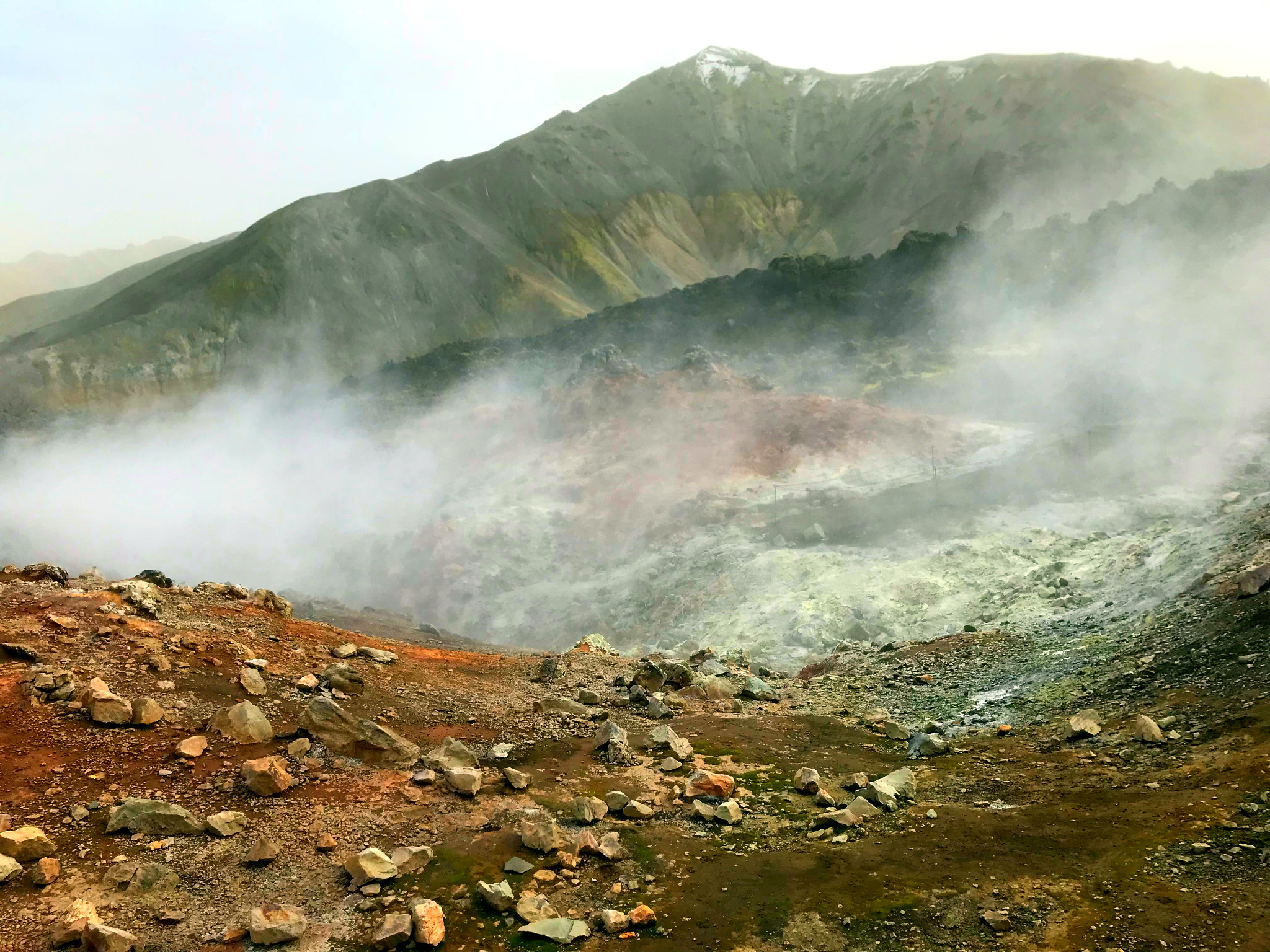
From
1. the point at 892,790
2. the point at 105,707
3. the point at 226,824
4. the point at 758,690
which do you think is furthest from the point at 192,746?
the point at 758,690

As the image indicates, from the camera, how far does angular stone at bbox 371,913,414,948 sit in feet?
20.6

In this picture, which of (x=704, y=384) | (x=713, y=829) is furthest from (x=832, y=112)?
(x=713, y=829)

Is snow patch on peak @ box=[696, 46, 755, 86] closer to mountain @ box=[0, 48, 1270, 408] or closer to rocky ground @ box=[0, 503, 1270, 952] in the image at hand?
mountain @ box=[0, 48, 1270, 408]

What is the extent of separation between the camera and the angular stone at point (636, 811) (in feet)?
27.7

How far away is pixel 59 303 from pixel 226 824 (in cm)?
20293

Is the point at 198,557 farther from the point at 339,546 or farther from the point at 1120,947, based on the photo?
the point at 1120,947

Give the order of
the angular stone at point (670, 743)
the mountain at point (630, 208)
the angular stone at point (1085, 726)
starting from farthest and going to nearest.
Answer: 1. the mountain at point (630, 208)
2. the angular stone at point (670, 743)
3. the angular stone at point (1085, 726)

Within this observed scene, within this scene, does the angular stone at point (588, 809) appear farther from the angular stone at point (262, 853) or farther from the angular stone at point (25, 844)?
the angular stone at point (25, 844)

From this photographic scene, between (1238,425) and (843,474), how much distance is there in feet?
48.0

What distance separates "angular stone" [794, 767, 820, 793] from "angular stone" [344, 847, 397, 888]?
441 cm

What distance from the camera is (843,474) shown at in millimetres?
38031

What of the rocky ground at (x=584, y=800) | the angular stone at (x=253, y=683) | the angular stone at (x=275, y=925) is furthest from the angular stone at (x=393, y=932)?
the angular stone at (x=253, y=683)

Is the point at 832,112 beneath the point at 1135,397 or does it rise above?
above

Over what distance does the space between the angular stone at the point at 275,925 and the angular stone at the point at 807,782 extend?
5165 mm
